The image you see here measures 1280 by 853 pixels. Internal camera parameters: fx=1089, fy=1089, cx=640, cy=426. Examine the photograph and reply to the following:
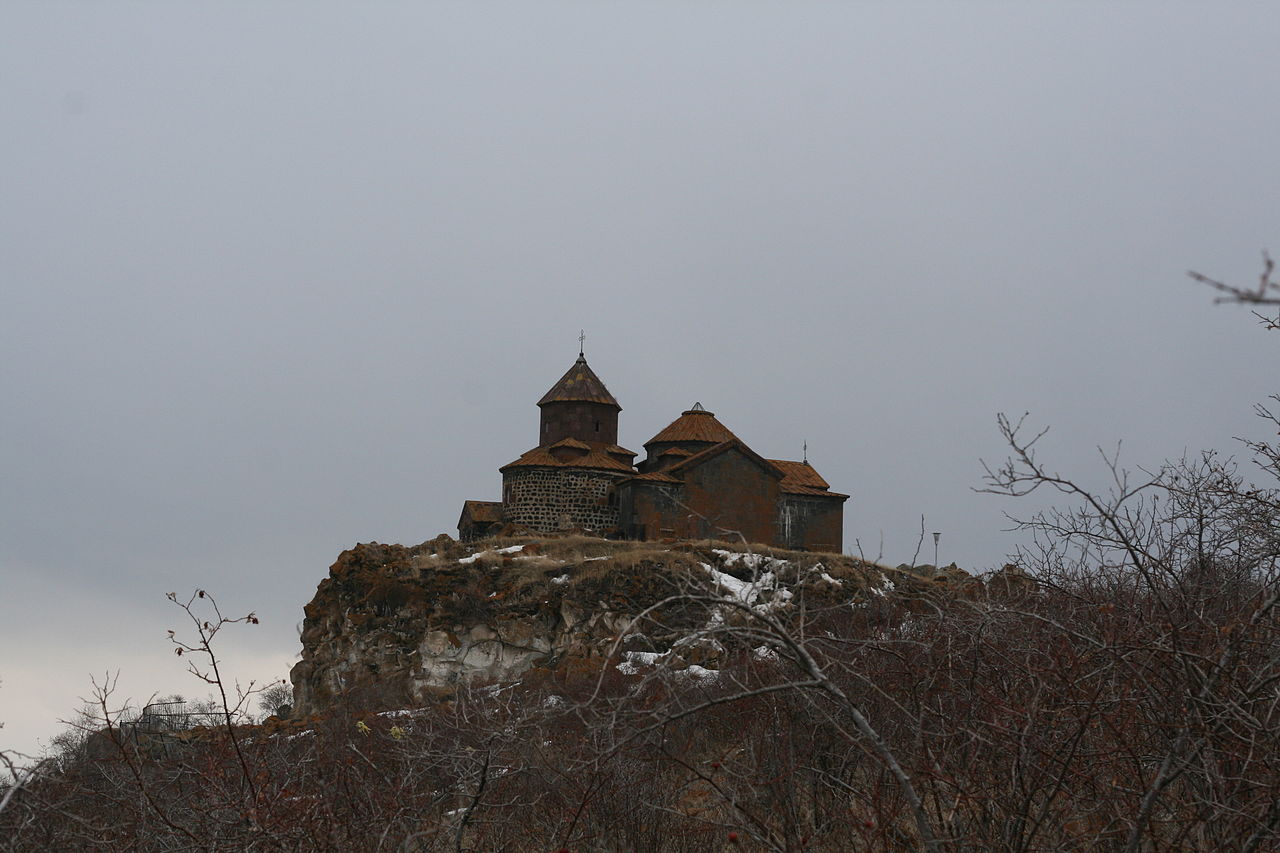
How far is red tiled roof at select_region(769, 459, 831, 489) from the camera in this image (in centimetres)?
3228

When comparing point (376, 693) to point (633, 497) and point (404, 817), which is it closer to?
point (633, 497)

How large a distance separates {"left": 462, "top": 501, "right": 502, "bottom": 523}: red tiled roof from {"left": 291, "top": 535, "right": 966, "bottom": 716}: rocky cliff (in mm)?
5026

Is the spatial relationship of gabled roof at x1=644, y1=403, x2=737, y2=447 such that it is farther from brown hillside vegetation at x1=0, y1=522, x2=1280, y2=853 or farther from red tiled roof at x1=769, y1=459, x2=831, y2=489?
brown hillside vegetation at x1=0, y1=522, x2=1280, y2=853

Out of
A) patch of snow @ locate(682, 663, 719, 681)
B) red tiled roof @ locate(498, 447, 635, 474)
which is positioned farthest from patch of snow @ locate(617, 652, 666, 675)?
red tiled roof @ locate(498, 447, 635, 474)

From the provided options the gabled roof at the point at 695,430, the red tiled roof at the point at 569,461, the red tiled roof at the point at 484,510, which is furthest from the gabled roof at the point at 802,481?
the red tiled roof at the point at 484,510

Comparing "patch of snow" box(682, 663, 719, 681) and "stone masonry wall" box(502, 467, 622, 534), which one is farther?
"stone masonry wall" box(502, 467, 622, 534)

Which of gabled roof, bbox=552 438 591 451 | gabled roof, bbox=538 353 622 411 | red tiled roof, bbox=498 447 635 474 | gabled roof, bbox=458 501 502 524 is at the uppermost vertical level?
gabled roof, bbox=538 353 622 411

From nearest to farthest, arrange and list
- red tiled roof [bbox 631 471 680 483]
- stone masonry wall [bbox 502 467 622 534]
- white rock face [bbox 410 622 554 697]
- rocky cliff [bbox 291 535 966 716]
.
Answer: rocky cliff [bbox 291 535 966 716], white rock face [bbox 410 622 554 697], red tiled roof [bbox 631 471 680 483], stone masonry wall [bbox 502 467 622 534]

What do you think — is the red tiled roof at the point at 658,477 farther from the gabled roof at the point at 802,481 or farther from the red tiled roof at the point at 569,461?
the gabled roof at the point at 802,481

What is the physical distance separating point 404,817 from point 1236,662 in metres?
4.58

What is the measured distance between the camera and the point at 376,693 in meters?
23.2

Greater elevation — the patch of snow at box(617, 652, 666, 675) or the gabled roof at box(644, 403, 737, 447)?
the gabled roof at box(644, 403, 737, 447)

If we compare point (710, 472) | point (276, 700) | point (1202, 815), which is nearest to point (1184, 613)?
point (1202, 815)

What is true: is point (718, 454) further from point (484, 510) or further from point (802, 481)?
point (484, 510)
